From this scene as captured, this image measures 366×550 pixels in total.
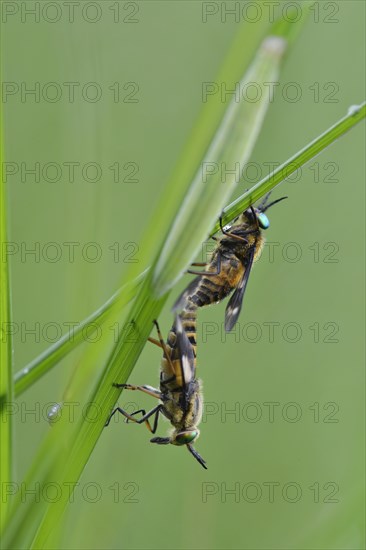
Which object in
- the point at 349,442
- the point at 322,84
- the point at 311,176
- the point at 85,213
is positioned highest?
the point at 322,84

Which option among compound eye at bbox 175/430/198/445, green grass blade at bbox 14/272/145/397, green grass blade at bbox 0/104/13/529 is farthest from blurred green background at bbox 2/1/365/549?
green grass blade at bbox 0/104/13/529

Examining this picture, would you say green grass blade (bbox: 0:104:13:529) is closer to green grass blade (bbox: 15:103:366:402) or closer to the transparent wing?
green grass blade (bbox: 15:103:366:402)

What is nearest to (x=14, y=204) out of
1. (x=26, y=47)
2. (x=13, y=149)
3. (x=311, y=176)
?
(x=13, y=149)

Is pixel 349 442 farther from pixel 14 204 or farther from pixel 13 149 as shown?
pixel 13 149

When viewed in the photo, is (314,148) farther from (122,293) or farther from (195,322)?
(195,322)

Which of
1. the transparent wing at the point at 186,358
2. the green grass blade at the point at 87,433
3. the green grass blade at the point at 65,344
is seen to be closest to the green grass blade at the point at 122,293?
the green grass blade at the point at 65,344

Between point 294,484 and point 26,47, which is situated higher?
point 26,47

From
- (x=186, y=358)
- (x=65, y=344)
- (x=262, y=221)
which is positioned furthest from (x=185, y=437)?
(x=65, y=344)
